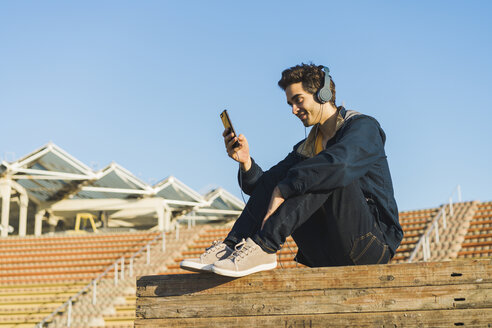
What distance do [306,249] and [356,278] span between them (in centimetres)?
46

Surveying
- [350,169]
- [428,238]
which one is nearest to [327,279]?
[350,169]

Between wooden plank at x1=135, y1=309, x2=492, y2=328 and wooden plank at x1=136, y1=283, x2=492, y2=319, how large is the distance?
21 mm

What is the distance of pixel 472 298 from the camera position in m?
2.33

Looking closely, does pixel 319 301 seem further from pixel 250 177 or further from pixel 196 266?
pixel 250 177

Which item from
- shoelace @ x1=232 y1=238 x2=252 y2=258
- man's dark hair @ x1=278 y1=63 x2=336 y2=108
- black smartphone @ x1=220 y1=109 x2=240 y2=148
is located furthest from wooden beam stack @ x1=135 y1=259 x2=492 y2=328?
man's dark hair @ x1=278 y1=63 x2=336 y2=108

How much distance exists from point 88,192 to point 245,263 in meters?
24.7

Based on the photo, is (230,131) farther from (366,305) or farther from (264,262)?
(366,305)

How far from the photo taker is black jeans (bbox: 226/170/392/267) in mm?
2524

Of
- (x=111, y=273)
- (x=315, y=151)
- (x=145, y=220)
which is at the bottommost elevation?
(x=315, y=151)

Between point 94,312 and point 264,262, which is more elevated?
point 94,312

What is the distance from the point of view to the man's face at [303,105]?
2.98 metres

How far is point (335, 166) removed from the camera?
2.46m

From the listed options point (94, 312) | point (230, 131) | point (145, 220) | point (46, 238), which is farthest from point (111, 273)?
point (145, 220)

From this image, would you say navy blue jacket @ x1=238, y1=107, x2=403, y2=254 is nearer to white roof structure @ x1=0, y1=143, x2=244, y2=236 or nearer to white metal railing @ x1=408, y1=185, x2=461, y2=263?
white metal railing @ x1=408, y1=185, x2=461, y2=263
